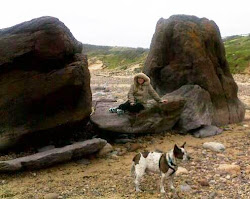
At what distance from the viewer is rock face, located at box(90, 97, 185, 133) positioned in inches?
658

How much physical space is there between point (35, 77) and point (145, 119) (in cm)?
521

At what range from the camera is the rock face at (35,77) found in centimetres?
1449

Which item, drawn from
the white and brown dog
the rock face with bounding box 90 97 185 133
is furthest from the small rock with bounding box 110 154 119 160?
the white and brown dog

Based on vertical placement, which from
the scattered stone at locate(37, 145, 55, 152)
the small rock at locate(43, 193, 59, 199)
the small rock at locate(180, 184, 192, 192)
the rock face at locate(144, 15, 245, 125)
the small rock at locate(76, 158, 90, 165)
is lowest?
the small rock at locate(76, 158, 90, 165)

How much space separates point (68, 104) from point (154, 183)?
17.5ft

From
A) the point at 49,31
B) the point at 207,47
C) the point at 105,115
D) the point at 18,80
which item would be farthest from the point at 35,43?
the point at 207,47

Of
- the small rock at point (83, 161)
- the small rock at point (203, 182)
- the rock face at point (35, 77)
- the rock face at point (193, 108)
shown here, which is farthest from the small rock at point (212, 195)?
the rock face at point (193, 108)

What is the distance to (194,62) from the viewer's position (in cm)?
1980

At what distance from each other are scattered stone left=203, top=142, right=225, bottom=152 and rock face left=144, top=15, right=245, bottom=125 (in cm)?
385

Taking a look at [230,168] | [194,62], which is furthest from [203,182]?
[194,62]

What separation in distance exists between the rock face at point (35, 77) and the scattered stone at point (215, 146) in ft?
18.5

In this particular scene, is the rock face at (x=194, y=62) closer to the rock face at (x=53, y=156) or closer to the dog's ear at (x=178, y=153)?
the rock face at (x=53, y=156)

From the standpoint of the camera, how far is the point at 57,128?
51.4ft

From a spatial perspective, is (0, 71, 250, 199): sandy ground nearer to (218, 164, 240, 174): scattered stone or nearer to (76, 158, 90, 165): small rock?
(76, 158, 90, 165): small rock
